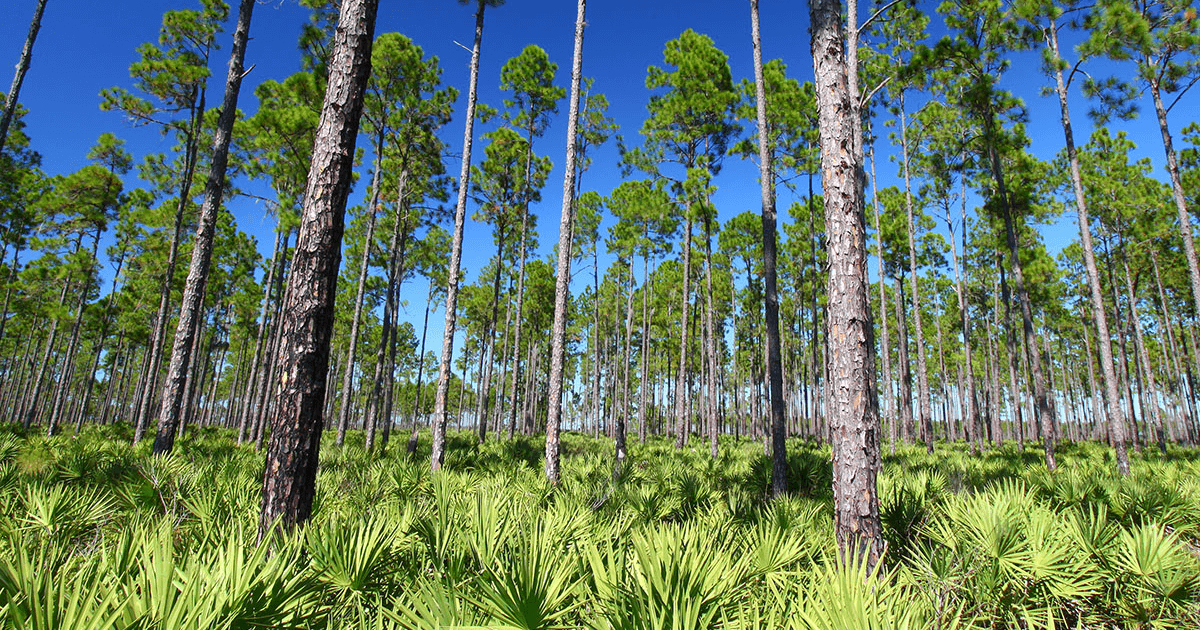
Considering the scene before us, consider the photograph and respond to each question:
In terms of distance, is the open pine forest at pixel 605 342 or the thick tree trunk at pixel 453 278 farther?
the thick tree trunk at pixel 453 278

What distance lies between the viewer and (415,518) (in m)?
3.42

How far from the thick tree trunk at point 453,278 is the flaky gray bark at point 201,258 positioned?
15.3ft

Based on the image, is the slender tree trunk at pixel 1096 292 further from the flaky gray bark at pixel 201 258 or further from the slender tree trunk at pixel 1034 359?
the flaky gray bark at pixel 201 258

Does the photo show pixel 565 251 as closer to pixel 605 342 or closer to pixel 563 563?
pixel 563 563

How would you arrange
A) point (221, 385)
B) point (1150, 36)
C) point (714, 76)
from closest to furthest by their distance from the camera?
point (1150, 36), point (714, 76), point (221, 385)

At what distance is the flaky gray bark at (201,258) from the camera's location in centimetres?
895

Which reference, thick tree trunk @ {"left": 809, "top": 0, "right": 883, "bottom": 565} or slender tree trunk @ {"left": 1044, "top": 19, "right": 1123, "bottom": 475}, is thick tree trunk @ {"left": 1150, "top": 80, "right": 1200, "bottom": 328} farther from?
thick tree trunk @ {"left": 809, "top": 0, "right": 883, "bottom": 565}

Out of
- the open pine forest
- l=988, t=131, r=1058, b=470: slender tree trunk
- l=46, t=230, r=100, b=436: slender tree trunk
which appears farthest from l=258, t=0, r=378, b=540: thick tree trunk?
l=46, t=230, r=100, b=436: slender tree trunk

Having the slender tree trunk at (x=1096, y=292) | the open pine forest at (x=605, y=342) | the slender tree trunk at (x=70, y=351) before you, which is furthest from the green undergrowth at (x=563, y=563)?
the slender tree trunk at (x=70, y=351)

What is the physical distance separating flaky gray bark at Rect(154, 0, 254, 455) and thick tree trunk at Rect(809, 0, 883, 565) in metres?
11.1

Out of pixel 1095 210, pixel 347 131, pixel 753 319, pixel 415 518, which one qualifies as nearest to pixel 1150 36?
pixel 1095 210

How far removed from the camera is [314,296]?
3.97 metres

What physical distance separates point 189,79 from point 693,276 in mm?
22497

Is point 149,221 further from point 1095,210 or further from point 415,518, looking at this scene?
point 1095,210
